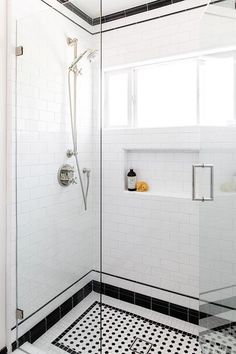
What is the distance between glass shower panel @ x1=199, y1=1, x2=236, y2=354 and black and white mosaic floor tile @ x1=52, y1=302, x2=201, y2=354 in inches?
9.8

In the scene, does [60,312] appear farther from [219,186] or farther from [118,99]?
[118,99]

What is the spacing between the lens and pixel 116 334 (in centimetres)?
184

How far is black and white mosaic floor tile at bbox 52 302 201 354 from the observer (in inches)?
66.8

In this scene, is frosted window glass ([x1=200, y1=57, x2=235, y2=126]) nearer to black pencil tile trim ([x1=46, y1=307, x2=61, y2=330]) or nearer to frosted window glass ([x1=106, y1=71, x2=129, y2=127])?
frosted window glass ([x1=106, y1=71, x2=129, y2=127])

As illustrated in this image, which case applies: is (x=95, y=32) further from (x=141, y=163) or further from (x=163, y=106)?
(x=141, y=163)

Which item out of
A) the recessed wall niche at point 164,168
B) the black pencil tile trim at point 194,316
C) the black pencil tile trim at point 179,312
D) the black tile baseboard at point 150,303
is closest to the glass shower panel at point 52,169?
the black tile baseboard at point 150,303

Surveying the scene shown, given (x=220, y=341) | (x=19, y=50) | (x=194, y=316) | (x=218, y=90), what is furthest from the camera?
(x=194, y=316)

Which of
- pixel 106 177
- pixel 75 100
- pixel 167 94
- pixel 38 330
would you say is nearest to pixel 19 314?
pixel 38 330

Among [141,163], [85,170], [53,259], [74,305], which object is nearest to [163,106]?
[141,163]

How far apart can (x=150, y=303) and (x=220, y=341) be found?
31.2 inches

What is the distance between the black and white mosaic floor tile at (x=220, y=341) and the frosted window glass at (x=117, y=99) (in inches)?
65.8

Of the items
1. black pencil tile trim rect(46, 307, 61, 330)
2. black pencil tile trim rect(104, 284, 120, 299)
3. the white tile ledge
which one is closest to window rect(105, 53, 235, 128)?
the white tile ledge

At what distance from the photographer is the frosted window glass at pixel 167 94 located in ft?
6.93

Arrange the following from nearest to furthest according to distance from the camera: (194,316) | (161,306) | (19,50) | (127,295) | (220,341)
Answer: (220,341), (19,50), (194,316), (161,306), (127,295)
